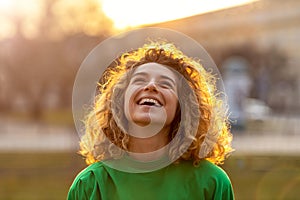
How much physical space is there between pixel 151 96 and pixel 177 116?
19 cm

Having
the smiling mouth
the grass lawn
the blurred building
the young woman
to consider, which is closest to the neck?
the young woman

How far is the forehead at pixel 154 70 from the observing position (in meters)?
3.51

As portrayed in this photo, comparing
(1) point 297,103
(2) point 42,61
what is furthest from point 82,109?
(1) point 297,103

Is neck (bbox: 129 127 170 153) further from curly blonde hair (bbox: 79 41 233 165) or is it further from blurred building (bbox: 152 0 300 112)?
blurred building (bbox: 152 0 300 112)

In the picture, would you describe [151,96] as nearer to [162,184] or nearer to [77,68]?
[162,184]

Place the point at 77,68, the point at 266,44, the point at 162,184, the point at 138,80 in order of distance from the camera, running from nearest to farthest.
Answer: the point at 162,184
the point at 138,80
the point at 77,68
the point at 266,44

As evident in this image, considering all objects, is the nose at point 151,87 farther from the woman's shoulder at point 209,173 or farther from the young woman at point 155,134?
the woman's shoulder at point 209,173

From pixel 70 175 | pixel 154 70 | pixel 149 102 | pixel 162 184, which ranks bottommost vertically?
pixel 70 175

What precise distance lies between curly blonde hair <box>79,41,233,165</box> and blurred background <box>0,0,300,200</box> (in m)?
6.12

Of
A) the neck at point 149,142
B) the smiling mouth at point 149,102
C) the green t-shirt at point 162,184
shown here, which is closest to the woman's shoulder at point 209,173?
the green t-shirt at point 162,184

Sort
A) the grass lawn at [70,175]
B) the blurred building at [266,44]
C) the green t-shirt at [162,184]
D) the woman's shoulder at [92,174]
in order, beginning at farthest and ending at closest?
the blurred building at [266,44]
the grass lawn at [70,175]
the woman's shoulder at [92,174]
the green t-shirt at [162,184]

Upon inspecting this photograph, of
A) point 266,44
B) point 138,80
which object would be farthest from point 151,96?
point 266,44

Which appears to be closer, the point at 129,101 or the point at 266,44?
the point at 129,101

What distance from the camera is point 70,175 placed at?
39.2 ft
